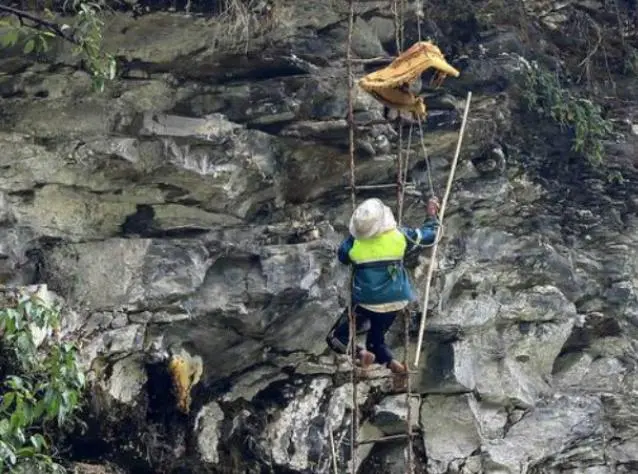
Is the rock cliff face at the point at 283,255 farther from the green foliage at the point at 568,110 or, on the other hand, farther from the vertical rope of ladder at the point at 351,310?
the vertical rope of ladder at the point at 351,310

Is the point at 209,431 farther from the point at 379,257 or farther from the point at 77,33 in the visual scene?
the point at 77,33

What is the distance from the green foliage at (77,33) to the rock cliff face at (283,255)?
29 cm

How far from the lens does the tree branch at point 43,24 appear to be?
750 cm

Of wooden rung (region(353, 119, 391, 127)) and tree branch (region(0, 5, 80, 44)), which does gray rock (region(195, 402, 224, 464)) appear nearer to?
wooden rung (region(353, 119, 391, 127))

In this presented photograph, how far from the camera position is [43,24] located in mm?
7656

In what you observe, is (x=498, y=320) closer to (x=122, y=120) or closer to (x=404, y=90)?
(x=404, y=90)

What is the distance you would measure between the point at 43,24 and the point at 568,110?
4.22 metres

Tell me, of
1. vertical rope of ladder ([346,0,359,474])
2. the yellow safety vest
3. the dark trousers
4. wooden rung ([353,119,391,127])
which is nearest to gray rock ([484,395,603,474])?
vertical rope of ladder ([346,0,359,474])

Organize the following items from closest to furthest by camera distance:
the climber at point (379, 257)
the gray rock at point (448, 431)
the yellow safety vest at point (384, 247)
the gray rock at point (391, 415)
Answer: the climber at point (379, 257)
the yellow safety vest at point (384, 247)
the gray rock at point (391, 415)
the gray rock at point (448, 431)

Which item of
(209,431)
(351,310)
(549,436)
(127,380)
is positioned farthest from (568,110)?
(127,380)

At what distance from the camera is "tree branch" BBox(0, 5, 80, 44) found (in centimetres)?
750

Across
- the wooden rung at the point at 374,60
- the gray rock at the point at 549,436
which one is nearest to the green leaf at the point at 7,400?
the wooden rung at the point at 374,60

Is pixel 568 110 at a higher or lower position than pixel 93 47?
lower

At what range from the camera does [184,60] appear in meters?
8.63
